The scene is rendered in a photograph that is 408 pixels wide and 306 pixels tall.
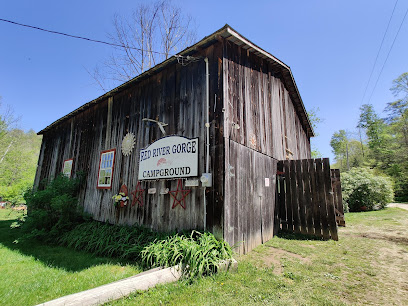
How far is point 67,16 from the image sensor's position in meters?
5.87

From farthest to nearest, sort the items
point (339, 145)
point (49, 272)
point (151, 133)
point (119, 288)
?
point (339, 145)
point (151, 133)
point (49, 272)
point (119, 288)

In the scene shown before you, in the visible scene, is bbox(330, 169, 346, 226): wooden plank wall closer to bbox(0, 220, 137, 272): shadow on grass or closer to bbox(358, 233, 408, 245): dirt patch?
bbox(358, 233, 408, 245): dirt patch

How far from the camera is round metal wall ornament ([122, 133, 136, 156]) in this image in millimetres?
6554

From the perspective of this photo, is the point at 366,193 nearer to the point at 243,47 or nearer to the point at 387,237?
the point at 387,237

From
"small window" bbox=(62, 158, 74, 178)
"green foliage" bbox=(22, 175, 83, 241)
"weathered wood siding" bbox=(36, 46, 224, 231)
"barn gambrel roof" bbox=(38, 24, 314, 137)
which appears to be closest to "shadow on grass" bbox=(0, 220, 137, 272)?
"green foliage" bbox=(22, 175, 83, 241)

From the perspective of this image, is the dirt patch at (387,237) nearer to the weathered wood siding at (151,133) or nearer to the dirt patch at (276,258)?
the dirt patch at (276,258)

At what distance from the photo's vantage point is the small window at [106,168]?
7.14 metres

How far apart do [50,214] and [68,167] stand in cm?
355

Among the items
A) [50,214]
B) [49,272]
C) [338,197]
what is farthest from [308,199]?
[50,214]

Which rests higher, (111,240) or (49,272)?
(111,240)

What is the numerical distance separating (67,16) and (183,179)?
5839 mm

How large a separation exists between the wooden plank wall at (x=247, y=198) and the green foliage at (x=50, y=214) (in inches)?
218

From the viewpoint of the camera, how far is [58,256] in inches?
183

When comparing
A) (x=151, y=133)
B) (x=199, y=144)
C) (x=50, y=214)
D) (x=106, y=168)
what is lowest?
(x=50, y=214)
